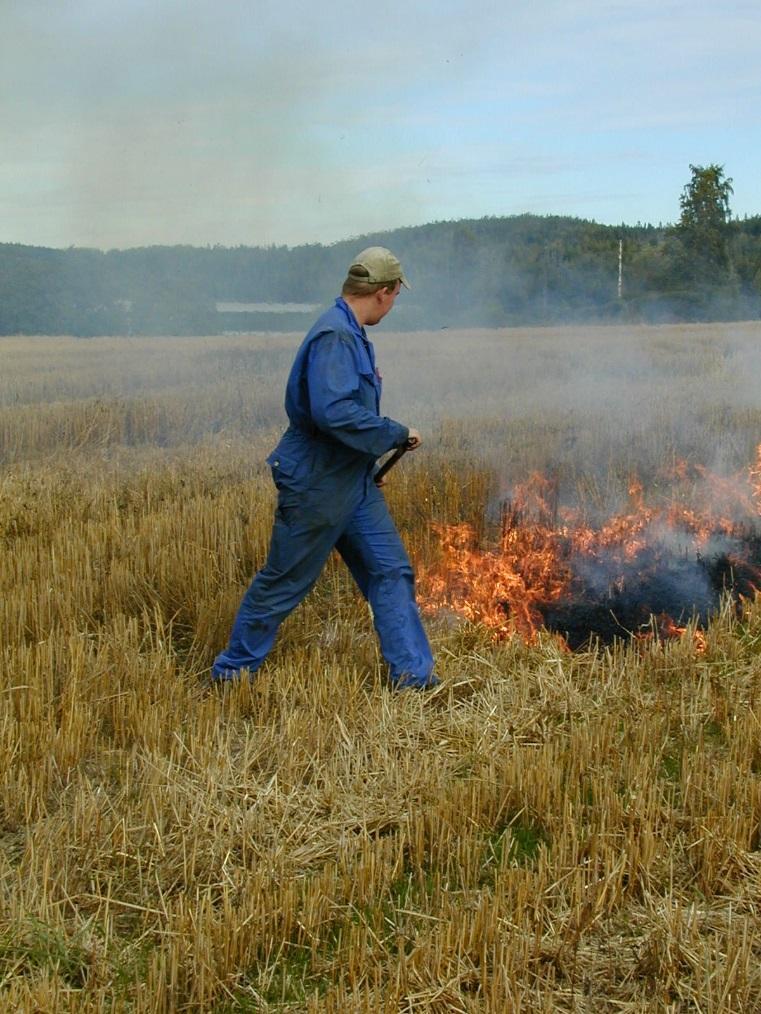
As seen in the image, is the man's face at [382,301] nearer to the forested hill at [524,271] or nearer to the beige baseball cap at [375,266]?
the beige baseball cap at [375,266]

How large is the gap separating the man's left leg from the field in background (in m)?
0.22

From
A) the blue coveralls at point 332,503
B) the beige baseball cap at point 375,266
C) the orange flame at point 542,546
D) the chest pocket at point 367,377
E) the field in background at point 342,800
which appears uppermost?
the beige baseball cap at point 375,266

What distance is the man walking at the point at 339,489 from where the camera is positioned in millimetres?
4961

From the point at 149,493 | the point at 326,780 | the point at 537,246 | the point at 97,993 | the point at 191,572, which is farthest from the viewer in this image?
the point at 537,246

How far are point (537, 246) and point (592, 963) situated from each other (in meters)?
14.3

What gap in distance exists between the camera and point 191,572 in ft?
21.8

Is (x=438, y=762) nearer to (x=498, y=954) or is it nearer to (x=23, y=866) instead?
(x=498, y=954)

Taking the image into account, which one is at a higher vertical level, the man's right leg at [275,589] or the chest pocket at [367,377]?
the chest pocket at [367,377]

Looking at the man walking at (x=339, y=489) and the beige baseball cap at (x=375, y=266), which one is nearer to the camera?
the man walking at (x=339, y=489)

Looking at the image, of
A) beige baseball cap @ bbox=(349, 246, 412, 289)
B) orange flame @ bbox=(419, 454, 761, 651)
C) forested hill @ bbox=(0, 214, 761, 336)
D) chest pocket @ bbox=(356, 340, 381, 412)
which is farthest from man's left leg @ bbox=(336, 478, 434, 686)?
forested hill @ bbox=(0, 214, 761, 336)

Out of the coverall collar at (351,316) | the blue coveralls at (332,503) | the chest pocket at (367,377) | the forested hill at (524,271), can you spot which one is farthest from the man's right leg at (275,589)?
the forested hill at (524,271)

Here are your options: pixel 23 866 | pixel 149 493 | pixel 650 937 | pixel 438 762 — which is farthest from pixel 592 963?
pixel 149 493

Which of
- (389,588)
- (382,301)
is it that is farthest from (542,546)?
(382,301)

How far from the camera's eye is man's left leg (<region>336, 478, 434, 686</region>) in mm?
5168
